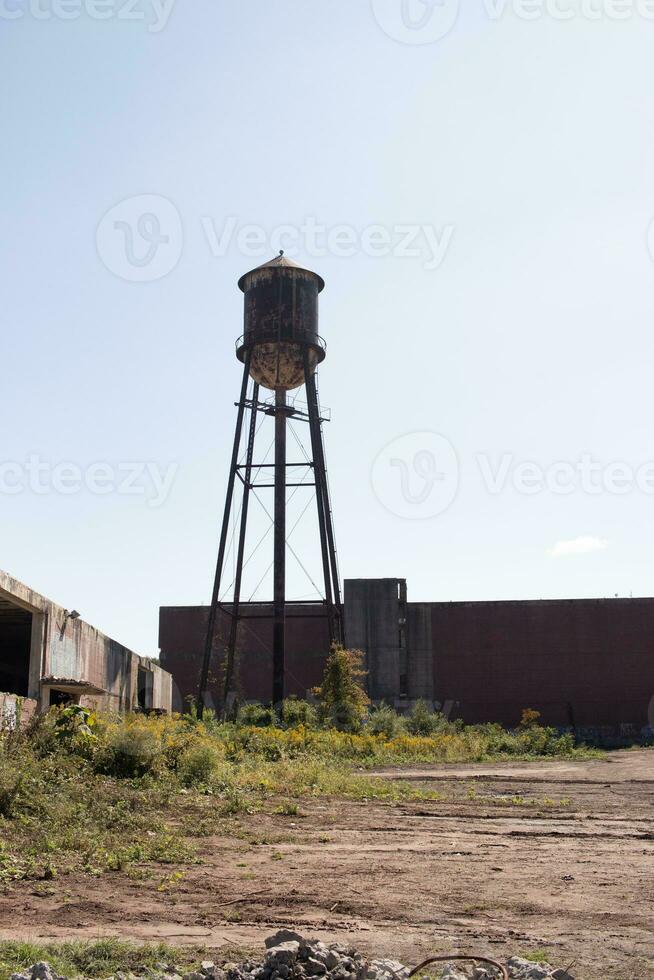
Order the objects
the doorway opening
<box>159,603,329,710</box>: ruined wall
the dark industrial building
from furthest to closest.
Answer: <box>159,603,329,710</box>: ruined wall → the dark industrial building → the doorway opening

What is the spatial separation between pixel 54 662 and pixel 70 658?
1258 mm

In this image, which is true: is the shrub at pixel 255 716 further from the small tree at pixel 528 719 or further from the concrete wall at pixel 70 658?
the small tree at pixel 528 719

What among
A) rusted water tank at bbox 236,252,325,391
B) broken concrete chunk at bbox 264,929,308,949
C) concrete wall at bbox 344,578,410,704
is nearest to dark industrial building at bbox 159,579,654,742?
concrete wall at bbox 344,578,410,704

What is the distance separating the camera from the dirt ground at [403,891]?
5.83 meters

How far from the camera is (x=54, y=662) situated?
19.4m

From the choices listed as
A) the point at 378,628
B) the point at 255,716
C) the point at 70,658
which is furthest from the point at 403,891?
the point at 378,628

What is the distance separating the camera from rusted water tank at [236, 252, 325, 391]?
2886 cm

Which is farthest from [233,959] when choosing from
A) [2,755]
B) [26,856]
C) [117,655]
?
[117,655]

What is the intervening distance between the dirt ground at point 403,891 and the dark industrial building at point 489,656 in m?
24.3

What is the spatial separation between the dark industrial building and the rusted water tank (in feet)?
34.8

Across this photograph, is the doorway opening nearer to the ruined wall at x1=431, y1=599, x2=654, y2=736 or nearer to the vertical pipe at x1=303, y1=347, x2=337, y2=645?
the vertical pipe at x1=303, y1=347, x2=337, y2=645

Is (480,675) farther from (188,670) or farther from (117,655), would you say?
(117,655)

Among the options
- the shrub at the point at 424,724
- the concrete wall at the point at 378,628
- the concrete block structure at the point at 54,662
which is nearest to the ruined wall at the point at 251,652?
the concrete wall at the point at 378,628

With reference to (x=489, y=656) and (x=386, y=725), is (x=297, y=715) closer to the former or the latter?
(x=386, y=725)
